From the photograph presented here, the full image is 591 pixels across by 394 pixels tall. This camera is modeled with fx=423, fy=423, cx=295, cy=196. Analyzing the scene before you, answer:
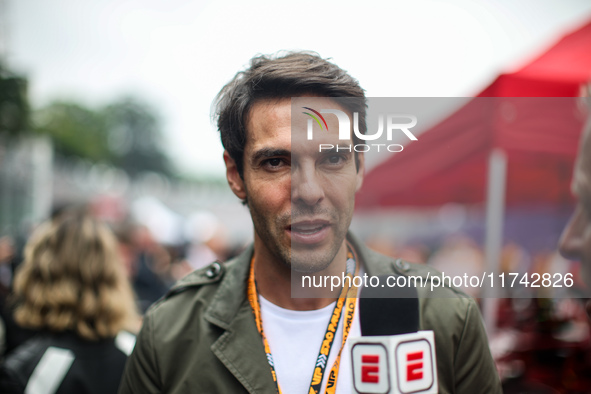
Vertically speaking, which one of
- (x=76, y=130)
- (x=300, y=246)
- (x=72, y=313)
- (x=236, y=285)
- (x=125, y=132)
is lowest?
(x=72, y=313)

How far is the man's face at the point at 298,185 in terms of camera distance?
5.13 feet

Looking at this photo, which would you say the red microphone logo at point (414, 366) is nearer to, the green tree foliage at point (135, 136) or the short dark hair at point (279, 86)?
the short dark hair at point (279, 86)

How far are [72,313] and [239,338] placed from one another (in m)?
1.51

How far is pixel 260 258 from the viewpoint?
1.94m

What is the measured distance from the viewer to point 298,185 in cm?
157

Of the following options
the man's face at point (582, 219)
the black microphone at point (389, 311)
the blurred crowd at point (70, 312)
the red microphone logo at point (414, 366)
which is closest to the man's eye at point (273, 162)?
the black microphone at point (389, 311)

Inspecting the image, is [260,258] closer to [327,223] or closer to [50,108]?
[327,223]

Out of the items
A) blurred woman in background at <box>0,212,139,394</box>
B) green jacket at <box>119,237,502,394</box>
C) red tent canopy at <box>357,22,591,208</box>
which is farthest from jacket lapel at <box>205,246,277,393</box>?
blurred woman in background at <box>0,212,139,394</box>

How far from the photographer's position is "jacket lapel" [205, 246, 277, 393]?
5.39 feet

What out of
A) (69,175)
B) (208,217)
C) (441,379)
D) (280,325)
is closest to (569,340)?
(441,379)

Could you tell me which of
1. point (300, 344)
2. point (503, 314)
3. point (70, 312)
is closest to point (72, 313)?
point (70, 312)

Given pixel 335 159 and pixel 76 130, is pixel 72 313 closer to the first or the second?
pixel 335 159

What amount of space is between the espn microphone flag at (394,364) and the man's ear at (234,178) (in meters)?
0.81

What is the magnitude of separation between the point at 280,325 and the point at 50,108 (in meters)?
66.9
